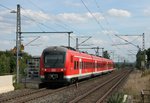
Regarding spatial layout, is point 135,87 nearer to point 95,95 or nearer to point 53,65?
point 95,95

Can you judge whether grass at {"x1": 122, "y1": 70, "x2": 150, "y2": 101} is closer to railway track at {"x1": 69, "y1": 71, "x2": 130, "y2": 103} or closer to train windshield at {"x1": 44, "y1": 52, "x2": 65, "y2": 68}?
railway track at {"x1": 69, "y1": 71, "x2": 130, "y2": 103}

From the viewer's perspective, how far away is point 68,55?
100 feet

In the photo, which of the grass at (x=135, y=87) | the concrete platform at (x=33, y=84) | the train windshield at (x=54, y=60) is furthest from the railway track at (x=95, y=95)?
the concrete platform at (x=33, y=84)

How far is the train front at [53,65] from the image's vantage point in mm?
29656

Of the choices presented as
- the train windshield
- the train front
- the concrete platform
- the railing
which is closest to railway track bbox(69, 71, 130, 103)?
the railing

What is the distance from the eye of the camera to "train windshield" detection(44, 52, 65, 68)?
2988 cm

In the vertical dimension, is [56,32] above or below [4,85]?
above

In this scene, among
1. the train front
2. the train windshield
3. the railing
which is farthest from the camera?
the train windshield

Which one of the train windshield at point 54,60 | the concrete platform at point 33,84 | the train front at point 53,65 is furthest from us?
the concrete platform at point 33,84

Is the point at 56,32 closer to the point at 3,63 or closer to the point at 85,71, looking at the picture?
the point at 85,71

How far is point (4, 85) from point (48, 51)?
Answer: 5.66m

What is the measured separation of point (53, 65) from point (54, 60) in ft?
1.43

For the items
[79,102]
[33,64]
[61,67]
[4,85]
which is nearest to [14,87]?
[4,85]

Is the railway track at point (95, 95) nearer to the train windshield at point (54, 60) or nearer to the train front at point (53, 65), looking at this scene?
the train front at point (53, 65)
